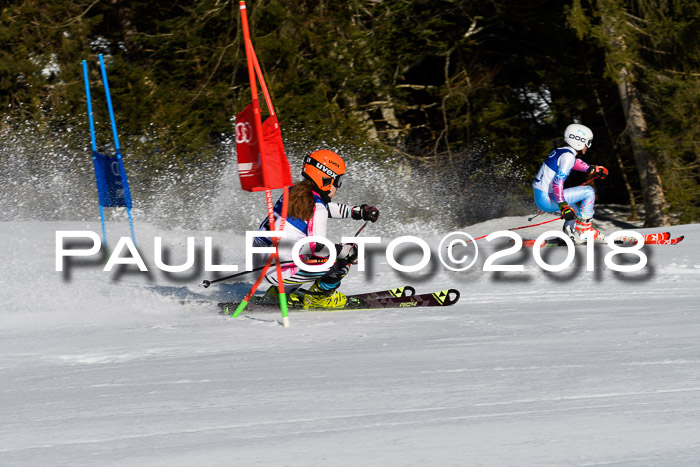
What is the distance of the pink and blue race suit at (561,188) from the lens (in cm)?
898

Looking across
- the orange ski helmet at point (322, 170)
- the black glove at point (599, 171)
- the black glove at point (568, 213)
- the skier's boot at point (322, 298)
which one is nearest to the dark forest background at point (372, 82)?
the black glove at point (599, 171)

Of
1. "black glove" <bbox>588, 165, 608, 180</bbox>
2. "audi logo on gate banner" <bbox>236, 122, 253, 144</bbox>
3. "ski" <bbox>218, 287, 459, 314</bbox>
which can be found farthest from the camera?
"black glove" <bbox>588, 165, 608, 180</bbox>

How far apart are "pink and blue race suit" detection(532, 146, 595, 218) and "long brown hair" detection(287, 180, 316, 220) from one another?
3.95 meters

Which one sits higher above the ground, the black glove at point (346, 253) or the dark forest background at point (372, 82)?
the dark forest background at point (372, 82)

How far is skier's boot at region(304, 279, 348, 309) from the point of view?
6.36 metres

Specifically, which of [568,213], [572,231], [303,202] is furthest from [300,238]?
[572,231]

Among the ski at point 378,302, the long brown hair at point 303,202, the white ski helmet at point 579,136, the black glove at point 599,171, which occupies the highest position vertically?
the white ski helmet at point 579,136

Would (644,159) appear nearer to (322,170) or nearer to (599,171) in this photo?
(599,171)

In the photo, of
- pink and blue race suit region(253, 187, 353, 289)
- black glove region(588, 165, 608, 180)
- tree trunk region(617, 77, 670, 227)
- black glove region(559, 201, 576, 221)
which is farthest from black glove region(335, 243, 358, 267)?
tree trunk region(617, 77, 670, 227)

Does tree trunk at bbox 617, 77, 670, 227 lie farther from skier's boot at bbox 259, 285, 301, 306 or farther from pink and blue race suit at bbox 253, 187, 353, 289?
skier's boot at bbox 259, 285, 301, 306

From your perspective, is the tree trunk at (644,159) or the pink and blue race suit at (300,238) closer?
the pink and blue race suit at (300,238)

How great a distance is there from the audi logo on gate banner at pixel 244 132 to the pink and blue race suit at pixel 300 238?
25.8 inches

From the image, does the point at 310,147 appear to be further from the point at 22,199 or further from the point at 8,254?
the point at 8,254

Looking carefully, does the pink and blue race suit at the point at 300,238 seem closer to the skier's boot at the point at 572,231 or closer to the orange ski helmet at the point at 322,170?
the orange ski helmet at the point at 322,170
